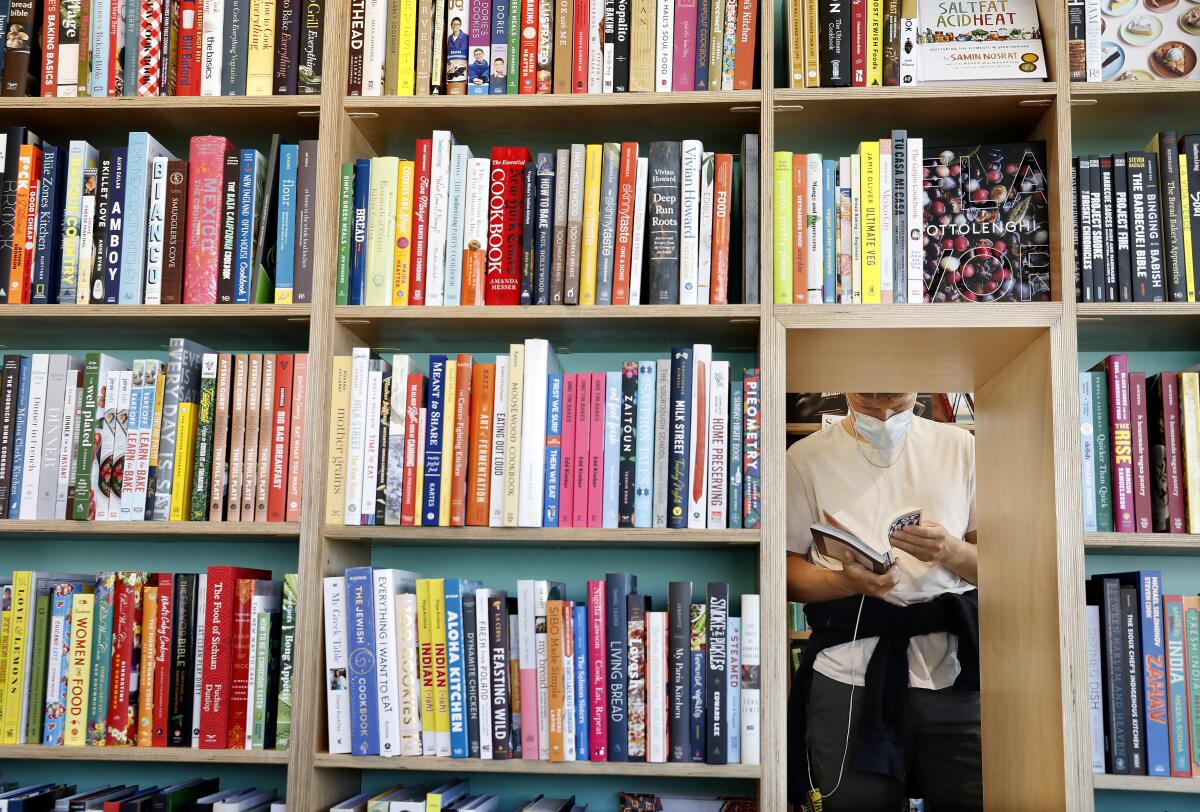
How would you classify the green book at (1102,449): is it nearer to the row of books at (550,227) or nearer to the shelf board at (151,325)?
the row of books at (550,227)

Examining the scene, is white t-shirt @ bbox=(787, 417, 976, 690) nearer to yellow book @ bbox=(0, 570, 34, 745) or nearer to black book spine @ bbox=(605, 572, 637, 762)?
black book spine @ bbox=(605, 572, 637, 762)

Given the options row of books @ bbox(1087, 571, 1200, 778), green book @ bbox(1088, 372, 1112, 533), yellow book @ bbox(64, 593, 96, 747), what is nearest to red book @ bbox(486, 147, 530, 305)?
yellow book @ bbox(64, 593, 96, 747)

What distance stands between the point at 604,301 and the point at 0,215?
3.65ft

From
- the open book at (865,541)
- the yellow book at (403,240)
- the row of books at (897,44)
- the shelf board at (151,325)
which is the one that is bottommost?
the open book at (865,541)

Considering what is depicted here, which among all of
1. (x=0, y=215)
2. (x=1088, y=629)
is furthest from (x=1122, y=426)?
(x=0, y=215)

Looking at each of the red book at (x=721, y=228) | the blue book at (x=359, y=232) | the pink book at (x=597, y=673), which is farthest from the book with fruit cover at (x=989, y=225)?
the blue book at (x=359, y=232)

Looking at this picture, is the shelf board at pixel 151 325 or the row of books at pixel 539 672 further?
the shelf board at pixel 151 325

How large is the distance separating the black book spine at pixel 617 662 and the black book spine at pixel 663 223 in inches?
19.1

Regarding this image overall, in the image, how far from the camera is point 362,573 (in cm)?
181

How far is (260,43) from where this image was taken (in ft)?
6.47

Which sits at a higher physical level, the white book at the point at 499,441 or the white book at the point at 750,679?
the white book at the point at 499,441

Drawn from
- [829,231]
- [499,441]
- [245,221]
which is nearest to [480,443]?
[499,441]

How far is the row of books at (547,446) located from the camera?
5.85 ft

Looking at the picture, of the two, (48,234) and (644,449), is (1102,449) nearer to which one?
(644,449)
